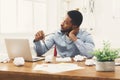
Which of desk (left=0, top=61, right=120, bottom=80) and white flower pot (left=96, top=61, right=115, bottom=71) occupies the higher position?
white flower pot (left=96, top=61, right=115, bottom=71)

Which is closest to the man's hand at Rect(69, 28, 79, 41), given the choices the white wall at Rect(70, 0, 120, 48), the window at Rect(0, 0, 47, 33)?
the white wall at Rect(70, 0, 120, 48)

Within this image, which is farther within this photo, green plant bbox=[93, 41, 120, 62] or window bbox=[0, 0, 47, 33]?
window bbox=[0, 0, 47, 33]

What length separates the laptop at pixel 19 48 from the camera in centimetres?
197

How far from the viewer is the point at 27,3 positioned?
3.81 meters

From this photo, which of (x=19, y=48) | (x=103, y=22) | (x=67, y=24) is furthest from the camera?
(x=103, y=22)

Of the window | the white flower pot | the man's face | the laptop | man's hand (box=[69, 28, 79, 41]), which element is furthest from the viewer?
the window

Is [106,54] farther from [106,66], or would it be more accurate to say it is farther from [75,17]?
[75,17]

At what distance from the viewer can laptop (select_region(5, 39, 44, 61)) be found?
6.47 ft

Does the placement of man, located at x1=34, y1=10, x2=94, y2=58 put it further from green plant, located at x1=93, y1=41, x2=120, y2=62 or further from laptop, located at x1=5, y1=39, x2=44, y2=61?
green plant, located at x1=93, y1=41, x2=120, y2=62

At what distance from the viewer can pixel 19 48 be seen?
→ 6.65 feet

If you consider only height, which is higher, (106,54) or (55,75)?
(106,54)

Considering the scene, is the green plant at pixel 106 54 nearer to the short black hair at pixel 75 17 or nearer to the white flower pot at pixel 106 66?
the white flower pot at pixel 106 66

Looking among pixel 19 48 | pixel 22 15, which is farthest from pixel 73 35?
pixel 22 15

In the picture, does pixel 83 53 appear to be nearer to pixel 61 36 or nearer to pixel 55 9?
pixel 61 36
